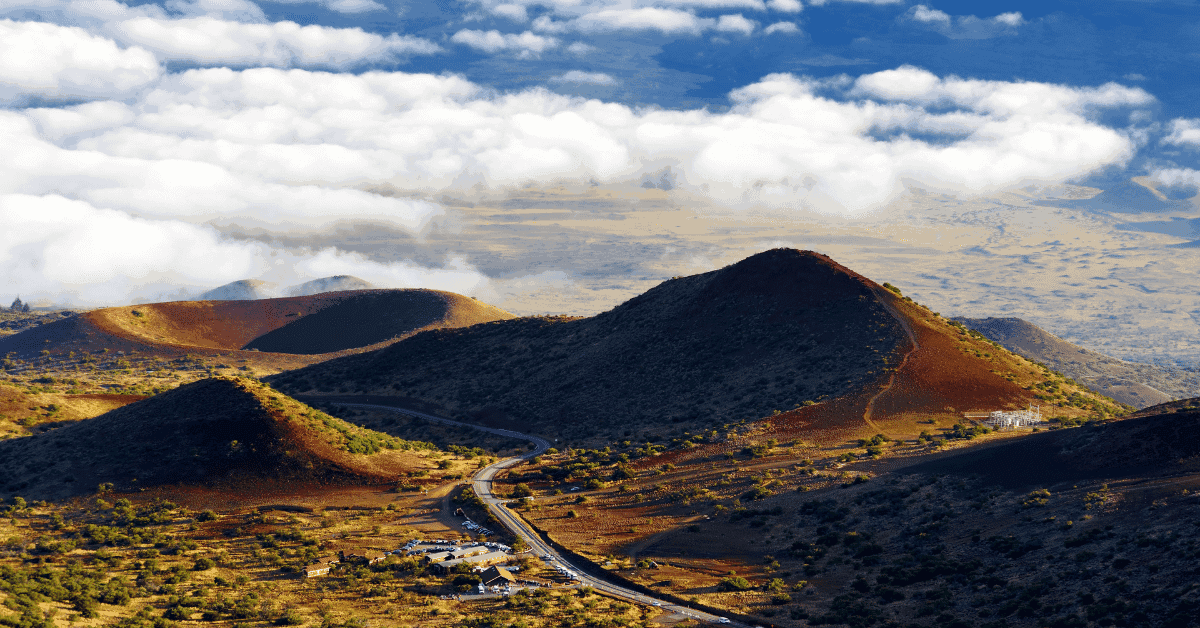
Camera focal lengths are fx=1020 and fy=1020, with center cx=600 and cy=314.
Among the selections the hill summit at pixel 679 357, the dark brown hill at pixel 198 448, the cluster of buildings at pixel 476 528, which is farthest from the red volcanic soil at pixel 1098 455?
the dark brown hill at pixel 198 448

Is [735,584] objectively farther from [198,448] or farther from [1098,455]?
[198,448]

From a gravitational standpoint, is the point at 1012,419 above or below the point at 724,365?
below

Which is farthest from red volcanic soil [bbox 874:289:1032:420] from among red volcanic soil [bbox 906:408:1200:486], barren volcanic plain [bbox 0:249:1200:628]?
red volcanic soil [bbox 906:408:1200:486]

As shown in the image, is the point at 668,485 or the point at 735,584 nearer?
the point at 735,584

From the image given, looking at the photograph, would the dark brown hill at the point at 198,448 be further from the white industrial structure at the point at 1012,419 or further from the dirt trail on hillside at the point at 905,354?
the white industrial structure at the point at 1012,419

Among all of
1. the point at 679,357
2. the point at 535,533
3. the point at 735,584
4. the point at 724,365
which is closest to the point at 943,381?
the point at 724,365

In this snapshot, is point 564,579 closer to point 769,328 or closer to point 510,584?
point 510,584
